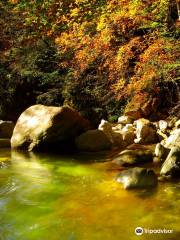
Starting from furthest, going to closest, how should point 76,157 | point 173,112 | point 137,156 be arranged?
point 173,112 → point 76,157 → point 137,156

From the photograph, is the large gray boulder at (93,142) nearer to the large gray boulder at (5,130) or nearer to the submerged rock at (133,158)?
the submerged rock at (133,158)

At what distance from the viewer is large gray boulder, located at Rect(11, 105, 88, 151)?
11.8 m

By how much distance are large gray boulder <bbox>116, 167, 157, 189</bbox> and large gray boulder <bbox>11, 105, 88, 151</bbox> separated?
4544 mm

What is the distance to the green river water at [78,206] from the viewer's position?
5465 mm

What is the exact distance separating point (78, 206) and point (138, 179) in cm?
154

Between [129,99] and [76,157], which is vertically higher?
[129,99]

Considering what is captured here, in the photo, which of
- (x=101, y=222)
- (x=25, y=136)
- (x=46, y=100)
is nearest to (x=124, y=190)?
(x=101, y=222)

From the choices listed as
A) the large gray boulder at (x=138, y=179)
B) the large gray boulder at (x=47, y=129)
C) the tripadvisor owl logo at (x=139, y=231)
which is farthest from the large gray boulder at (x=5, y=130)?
the tripadvisor owl logo at (x=139, y=231)

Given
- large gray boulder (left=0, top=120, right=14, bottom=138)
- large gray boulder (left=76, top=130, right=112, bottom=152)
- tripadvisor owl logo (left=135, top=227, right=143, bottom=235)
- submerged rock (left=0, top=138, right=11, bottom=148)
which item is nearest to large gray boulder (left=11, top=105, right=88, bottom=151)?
large gray boulder (left=76, top=130, right=112, bottom=152)

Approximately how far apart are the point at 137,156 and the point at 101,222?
421 centimetres

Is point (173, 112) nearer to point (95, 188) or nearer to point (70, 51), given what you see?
point (70, 51)

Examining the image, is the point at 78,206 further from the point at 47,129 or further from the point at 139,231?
the point at 47,129

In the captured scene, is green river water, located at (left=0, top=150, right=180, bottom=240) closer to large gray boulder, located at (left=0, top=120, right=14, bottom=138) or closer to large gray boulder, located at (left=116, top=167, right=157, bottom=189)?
large gray boulder, located at (left=116, top=167, right=157, bottom=189)

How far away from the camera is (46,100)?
17.5 meters
